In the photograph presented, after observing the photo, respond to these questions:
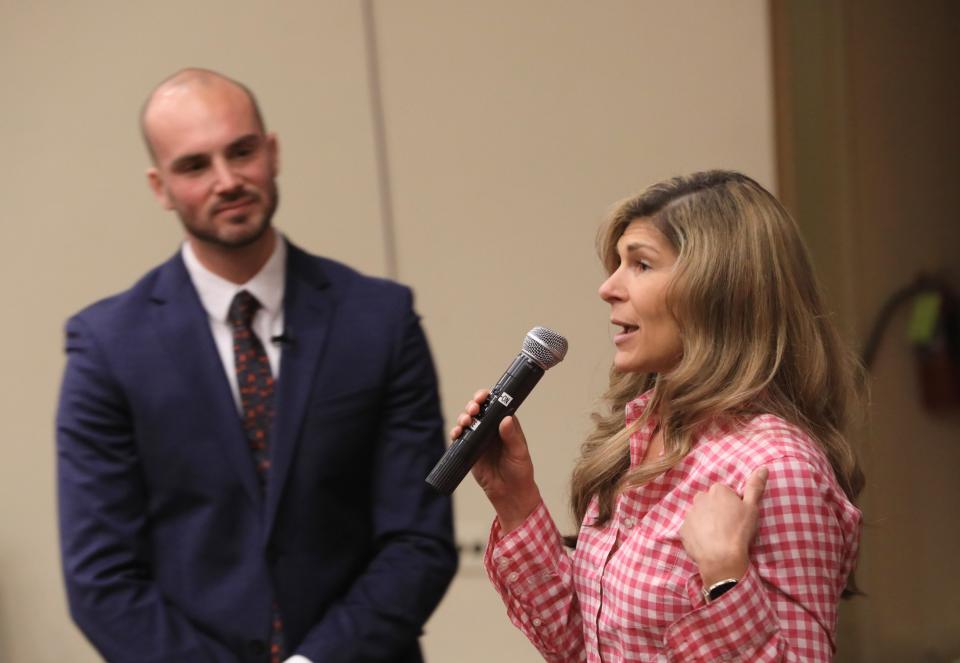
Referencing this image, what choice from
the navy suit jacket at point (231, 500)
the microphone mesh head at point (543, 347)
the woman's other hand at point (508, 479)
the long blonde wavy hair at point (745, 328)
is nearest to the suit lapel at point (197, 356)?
the navy suit jacket at point (231, 500)

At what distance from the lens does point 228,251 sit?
86.0 inches

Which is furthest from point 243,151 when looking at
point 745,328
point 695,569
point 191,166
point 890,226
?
point 890,226

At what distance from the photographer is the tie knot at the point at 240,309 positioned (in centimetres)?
219

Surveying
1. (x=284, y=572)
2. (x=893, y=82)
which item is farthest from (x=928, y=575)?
(x=284, y=572)

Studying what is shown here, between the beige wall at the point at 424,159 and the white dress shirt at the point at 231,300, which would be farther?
the beige wall at the point at 424,159

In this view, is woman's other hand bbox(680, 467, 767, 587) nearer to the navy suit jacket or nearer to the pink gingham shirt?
the pink gingham shirt

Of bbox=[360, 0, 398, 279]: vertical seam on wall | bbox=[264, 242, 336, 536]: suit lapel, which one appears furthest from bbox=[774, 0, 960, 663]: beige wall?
bbox=[264, 242, 336, 536]: suit lapel

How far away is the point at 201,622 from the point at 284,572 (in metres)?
0.16

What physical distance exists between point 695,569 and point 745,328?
29 cm

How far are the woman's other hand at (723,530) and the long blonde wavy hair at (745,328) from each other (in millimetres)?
145

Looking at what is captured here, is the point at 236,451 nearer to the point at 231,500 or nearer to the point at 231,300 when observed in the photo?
the point at 231,500

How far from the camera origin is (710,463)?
1503 mm

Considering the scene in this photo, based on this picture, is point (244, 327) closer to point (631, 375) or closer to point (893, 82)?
point (631, 375)

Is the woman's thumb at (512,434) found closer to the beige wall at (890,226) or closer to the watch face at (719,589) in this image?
the watch face at (719,589)
